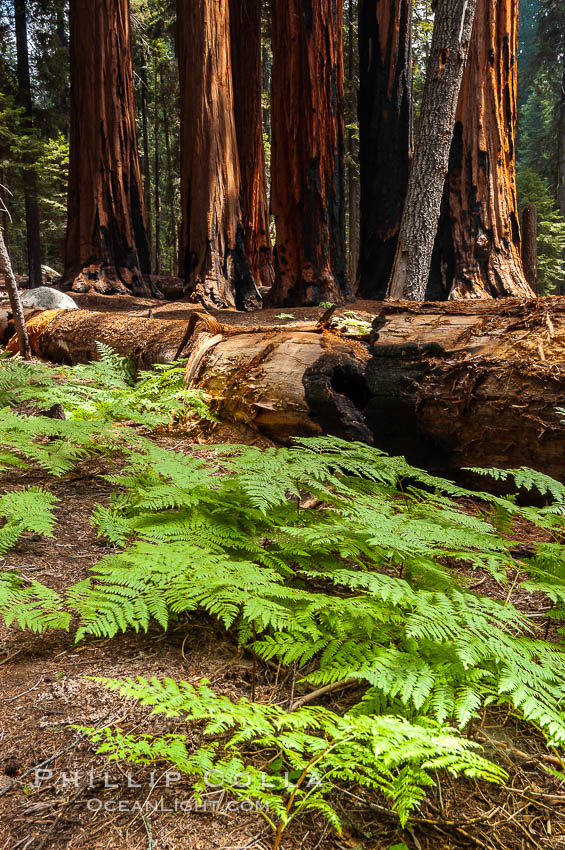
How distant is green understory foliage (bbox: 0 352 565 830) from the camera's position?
1.15m

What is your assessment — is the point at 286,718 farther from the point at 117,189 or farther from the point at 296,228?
the point at 117,189

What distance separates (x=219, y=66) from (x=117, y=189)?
329 cm

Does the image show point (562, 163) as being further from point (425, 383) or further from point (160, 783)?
point (160, 783)

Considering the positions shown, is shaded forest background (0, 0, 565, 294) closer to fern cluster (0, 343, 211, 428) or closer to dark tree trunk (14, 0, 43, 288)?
dark tree trunk (14, 0, 43, 288)

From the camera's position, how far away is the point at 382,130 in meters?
10.9

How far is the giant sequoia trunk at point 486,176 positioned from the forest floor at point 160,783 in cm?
787

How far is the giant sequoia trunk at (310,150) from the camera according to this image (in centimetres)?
952

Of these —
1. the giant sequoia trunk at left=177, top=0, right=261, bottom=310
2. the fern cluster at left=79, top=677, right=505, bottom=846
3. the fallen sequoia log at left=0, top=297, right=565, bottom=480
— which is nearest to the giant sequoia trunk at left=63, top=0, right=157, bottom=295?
the giant sequoia trunk at left=177, top=0, right=261, bottom=310

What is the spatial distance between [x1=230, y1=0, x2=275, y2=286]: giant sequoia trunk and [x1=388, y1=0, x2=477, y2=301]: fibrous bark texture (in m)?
8.25

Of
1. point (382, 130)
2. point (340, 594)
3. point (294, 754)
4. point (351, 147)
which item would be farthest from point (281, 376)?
point (351, 147)

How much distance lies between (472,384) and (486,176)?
6.76m

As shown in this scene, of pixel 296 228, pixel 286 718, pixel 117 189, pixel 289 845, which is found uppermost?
pixel 117 189

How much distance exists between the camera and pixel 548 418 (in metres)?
3.04

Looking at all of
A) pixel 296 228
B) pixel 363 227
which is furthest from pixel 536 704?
pixel 363 227
